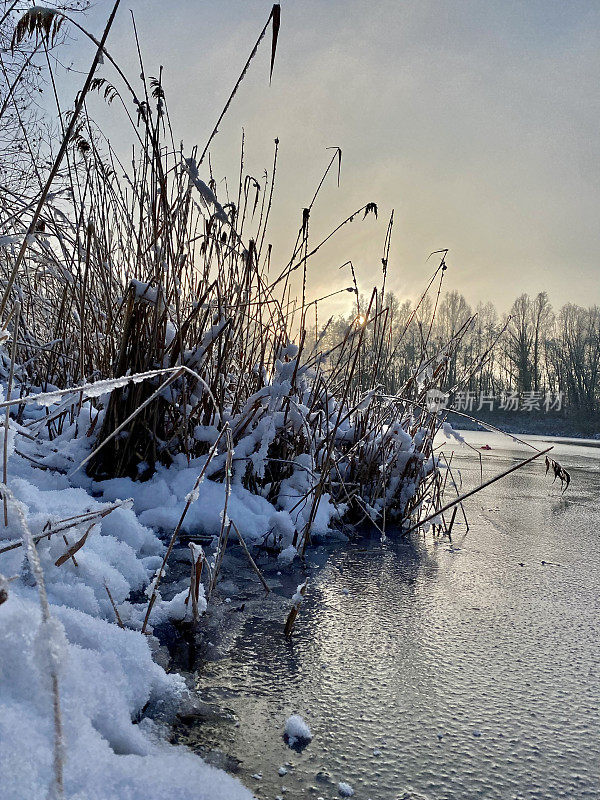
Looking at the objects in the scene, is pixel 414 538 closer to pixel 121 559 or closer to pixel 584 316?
pixel 121 559

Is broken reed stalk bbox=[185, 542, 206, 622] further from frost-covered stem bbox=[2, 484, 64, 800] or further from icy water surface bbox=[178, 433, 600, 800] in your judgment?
frost-covered stem bbox=[2, 484, 64, 800]

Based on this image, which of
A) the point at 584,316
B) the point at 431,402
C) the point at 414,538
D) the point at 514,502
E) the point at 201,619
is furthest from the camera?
the point at 584,316

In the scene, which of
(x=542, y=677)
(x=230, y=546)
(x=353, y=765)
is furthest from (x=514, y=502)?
(x=353, y=765)

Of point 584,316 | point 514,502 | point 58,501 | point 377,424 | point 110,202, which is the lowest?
point 514,502

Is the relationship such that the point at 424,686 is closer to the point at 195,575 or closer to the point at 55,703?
the point at 195,575

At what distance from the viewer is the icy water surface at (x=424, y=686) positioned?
0.61 meters

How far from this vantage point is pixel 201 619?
994mm

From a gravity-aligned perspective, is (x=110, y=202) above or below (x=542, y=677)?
above

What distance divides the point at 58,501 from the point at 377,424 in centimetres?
113

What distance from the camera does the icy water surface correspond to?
607mm

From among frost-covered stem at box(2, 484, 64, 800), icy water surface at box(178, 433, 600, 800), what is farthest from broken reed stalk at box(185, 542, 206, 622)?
frost-covered stem at box(2, 484, 64, 800)

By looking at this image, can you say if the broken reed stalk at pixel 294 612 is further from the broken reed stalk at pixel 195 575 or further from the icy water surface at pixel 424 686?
the broken reed stalk at pixel 195 575

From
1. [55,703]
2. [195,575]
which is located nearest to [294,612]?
[195,575]

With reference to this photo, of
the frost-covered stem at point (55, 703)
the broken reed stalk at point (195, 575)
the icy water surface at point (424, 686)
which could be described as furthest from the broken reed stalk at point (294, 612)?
the frost-covered stem at point (55, 703)
